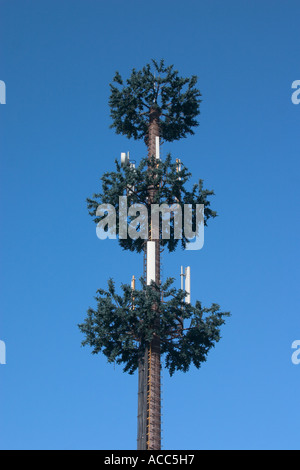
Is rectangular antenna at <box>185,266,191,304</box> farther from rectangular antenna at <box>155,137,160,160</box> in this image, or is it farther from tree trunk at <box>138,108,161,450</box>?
rectangular antenna at <box>155,137,160,160</box>

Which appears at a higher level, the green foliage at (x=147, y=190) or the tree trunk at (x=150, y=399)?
the green foliage at (x=147, y=190)

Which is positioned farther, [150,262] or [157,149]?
[157,149]

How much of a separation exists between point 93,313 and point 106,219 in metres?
7.82

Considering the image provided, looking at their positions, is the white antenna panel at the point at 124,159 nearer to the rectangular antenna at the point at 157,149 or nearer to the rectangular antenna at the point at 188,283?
the rectangular antenna at the point at 157,149

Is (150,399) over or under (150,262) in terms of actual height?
under

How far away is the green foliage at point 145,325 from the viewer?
47094 mm

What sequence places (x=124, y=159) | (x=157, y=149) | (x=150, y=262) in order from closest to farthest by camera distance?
(x=150, y=262) < (x=124, y=159) < (x=157, y=149)

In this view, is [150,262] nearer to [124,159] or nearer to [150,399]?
[124,159]

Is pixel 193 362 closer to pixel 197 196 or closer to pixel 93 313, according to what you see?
→ pixel 93 313

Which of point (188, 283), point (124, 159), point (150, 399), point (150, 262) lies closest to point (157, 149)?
point (124, 159)

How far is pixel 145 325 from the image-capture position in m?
47.2

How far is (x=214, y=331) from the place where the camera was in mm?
47469

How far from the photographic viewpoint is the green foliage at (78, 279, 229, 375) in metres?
47.1
